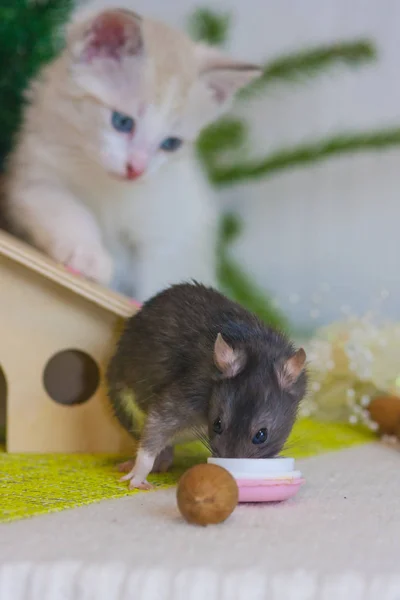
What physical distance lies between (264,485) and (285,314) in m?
1.25

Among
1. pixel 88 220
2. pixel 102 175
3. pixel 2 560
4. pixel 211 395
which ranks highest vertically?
pixel 102 175

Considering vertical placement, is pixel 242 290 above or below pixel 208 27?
below

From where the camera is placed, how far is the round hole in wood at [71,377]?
1.34 metres

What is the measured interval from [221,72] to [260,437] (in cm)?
86

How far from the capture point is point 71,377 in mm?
1342

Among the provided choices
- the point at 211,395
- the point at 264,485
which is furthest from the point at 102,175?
the point at 264,485

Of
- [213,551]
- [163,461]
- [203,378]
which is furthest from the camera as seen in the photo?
[163,461]

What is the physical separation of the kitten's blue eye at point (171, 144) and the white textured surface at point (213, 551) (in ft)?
2.60

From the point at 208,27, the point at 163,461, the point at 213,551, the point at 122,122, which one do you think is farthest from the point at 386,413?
the point at 208,27

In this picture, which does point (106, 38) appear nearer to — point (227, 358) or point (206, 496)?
point (227, 358)

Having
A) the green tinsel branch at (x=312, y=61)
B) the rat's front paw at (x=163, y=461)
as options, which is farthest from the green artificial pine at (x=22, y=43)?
the rat's front paw at (x=163, y=461)

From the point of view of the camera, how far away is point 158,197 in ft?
5.33

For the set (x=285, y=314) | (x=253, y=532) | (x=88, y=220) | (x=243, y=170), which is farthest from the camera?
(x=285, y=314)

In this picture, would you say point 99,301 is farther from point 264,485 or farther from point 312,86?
point 312,86
